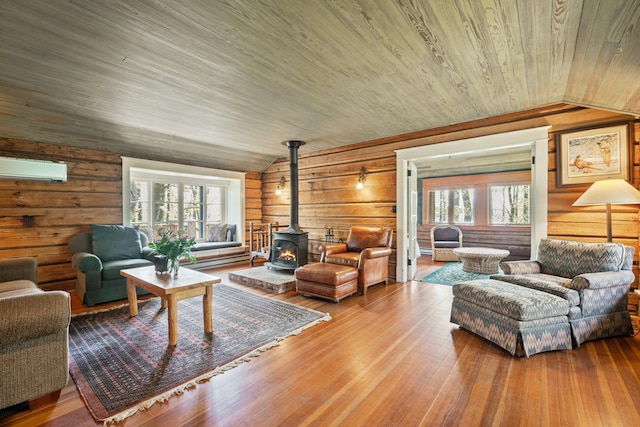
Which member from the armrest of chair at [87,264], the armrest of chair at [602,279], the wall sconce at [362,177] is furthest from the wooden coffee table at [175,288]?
the armrest of chair at [602,279]

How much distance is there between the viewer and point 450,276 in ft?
16.4

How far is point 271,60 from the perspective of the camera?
7.43 feet

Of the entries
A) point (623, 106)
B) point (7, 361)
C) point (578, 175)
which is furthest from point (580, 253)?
point (7, 361)

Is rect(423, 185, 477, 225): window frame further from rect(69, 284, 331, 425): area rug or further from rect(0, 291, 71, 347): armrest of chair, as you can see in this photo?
rect(0, 291, 71, 347): armrest of chair

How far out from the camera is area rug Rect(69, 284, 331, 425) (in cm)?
182

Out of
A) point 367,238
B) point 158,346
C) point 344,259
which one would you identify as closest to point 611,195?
point 367,238

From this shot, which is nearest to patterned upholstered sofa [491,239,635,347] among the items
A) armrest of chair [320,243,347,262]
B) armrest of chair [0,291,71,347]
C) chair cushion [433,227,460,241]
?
armrest of chair [320,243,347,262]

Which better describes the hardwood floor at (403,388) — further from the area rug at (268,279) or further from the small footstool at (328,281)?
the area rug at (268,279)

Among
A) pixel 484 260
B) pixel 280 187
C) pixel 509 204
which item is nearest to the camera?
pixel 484 260

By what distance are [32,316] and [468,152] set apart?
459 centimetres

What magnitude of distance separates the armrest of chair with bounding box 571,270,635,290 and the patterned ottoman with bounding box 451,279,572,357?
0.23 meters

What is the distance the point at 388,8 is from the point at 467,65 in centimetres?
106

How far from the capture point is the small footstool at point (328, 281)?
3547 mm

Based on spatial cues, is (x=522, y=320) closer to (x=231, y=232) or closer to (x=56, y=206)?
(x=231, y=232)
